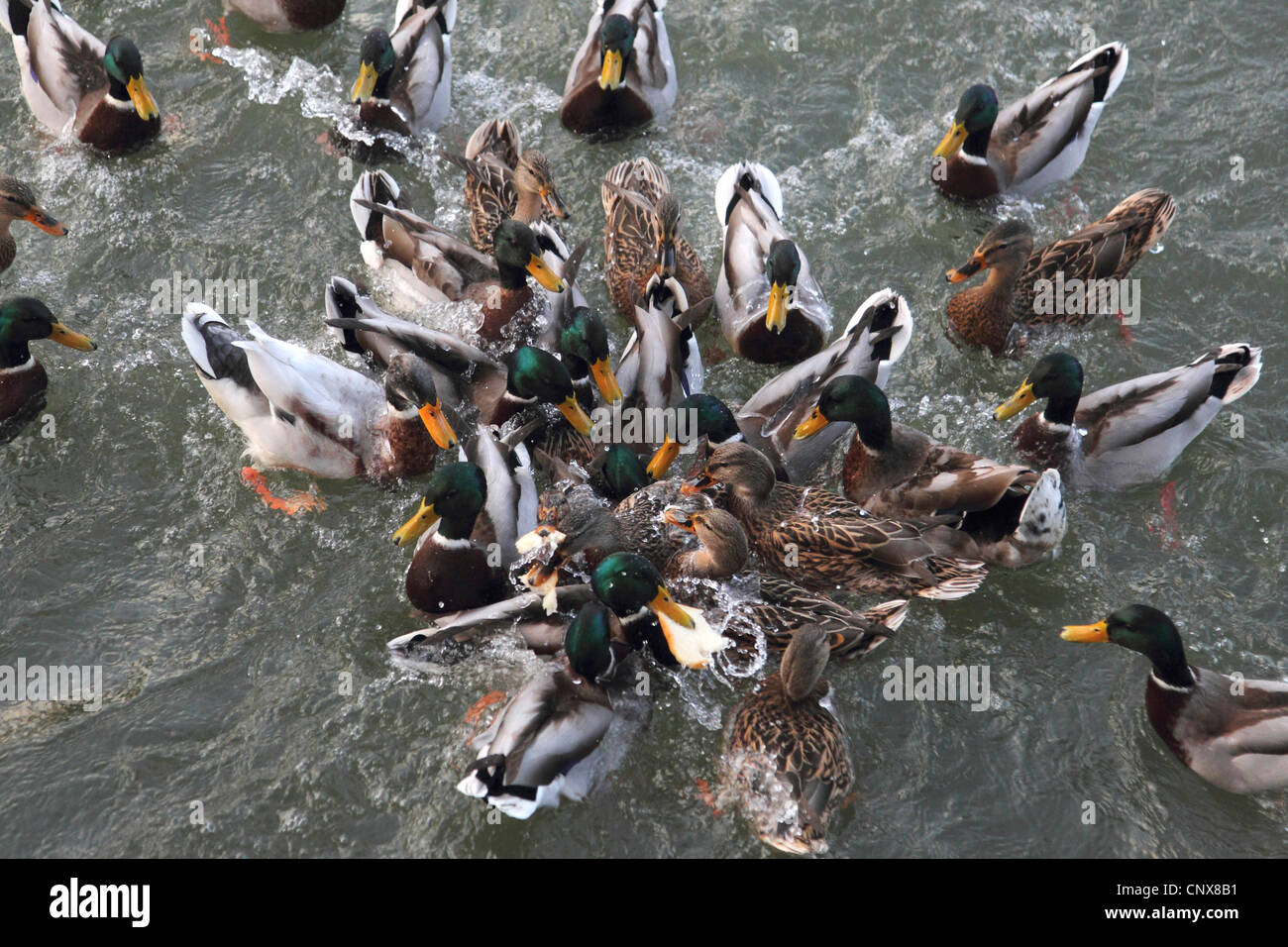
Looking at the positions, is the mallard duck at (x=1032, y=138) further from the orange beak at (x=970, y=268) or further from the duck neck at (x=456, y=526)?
the duck neck at (x=456, y=526)

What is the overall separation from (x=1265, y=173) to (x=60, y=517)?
25.7ft

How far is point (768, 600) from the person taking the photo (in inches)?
215

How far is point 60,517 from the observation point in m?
6.19

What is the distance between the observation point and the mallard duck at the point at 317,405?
5.89m

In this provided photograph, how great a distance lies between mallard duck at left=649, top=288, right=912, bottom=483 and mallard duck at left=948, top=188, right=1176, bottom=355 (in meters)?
0.70

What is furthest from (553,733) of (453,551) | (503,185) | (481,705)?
(503,185)

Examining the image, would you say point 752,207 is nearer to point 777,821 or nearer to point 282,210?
point 282,210

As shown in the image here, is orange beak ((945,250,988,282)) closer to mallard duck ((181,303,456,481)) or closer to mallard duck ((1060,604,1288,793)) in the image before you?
mallard duck ((1060,604,1288,793))

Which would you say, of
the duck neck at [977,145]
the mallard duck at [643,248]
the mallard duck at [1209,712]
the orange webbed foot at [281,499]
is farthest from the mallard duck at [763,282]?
the orange webbed foot at [281,499]

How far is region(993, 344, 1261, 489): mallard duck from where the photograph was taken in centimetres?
599

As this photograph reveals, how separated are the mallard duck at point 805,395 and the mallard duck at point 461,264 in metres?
1.34

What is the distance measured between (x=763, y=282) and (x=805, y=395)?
0.97m

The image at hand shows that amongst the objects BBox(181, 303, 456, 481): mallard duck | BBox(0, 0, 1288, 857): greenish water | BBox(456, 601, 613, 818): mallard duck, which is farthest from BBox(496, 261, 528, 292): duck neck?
BBox(456, 601, 613, 818): mallard duck

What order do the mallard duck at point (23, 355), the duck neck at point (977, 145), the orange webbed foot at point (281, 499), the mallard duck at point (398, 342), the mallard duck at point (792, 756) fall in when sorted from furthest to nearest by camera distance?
the duck neck at point (977, 145), the mallard duck at point (23, 355), the mallard duck at point (398, 342), the orange webbed foot at point (281, 499), the mallard duck at point (792, 756)
